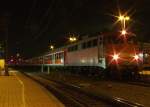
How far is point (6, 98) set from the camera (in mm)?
14953

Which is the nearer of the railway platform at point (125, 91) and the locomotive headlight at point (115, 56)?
the railway platform at point (125, 91)

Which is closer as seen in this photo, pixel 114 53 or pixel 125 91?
pixel 125 91

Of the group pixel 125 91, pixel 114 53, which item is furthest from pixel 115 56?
pixel 125 91

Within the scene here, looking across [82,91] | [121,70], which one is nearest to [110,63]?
[121,70]

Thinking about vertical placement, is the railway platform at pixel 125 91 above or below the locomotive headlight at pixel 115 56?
below

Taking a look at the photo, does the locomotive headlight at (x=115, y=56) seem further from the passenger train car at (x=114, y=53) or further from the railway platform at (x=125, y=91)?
the railway platform at (x=125, y=91)

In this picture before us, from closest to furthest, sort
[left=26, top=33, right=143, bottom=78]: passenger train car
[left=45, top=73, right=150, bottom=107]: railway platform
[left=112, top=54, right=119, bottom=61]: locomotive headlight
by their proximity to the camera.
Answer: [left=45, top=73, right=150, bottom=107]: railway platform, [left=26, top=33, right=143, bottom=78]: passenger train car, [left=112, top=54, right=119, bottom=61]: locomotive headlight

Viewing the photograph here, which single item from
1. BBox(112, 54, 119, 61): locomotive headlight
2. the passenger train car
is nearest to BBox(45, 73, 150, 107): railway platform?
the passenger train car

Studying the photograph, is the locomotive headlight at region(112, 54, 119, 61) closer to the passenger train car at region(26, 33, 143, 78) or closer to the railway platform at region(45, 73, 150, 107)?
the passenger train car at region(26, 33, 143, 78)

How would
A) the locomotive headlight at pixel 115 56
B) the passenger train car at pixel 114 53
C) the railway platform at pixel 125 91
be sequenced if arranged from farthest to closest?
1. the locomotive headlight at pixel 115 56
2. the passenger train car at pixel 114 53
3. the railway platform at pixel 125 91

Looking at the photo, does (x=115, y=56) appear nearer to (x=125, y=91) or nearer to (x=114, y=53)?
(x=114, y=53)

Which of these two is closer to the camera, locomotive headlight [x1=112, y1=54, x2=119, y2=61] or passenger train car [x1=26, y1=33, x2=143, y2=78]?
passenger train car [x1=26, y1=33, x2=143, y2=78]

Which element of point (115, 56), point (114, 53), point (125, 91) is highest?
point (114, 53)

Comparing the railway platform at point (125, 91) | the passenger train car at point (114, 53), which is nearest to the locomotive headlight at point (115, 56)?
the passenger train car at point (114, 53)
